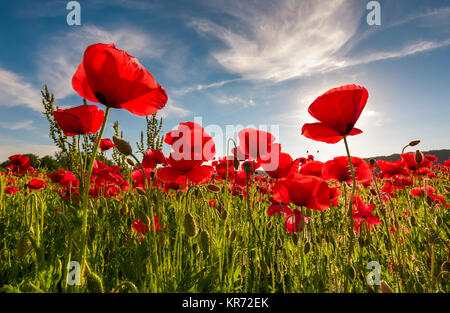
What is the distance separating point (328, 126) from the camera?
3.59ft

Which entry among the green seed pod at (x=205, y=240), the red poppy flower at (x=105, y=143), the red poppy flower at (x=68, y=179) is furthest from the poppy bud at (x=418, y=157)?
the red poppy flower at (x=68, y=179)

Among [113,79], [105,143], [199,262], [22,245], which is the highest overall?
[105,143]

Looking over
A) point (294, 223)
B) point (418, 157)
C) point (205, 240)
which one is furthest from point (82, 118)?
point (418, 157)

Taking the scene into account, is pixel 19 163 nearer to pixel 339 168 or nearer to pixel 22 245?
pixel 22 245

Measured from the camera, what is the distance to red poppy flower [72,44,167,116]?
0.87m

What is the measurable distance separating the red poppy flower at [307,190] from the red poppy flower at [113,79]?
30.6 inches

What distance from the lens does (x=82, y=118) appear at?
1227 millimetres

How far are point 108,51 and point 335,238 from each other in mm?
1504

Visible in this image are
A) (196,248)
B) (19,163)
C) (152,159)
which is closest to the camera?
(196,248)

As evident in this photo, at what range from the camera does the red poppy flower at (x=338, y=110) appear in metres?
1.02

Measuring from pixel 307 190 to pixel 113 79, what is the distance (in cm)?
103

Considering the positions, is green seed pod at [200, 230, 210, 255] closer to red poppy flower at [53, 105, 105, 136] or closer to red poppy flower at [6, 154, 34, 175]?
red poppy flower at [53, 105, 105, 136]

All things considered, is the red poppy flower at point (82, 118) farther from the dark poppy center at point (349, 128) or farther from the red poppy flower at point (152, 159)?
the dark poppy center at point (349, 128)
